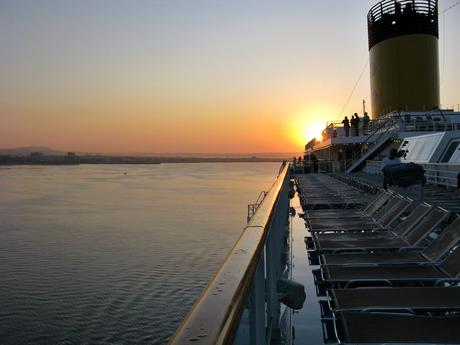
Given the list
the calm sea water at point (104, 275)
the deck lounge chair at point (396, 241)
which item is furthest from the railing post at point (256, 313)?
the calm sea water at point (104, 275)

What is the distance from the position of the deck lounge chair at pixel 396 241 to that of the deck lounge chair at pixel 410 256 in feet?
0.79

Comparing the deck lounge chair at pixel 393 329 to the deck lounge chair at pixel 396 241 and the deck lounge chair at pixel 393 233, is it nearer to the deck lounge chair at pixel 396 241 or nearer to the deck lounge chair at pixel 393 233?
the deck lounge chair at pixel 396 241

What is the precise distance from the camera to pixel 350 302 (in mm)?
3117

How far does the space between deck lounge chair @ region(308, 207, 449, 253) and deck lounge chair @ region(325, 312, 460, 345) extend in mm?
1938

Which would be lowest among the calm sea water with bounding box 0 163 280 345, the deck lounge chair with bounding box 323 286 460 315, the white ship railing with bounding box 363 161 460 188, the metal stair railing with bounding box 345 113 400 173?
the calm sea water with bounding box 0 163 280 345

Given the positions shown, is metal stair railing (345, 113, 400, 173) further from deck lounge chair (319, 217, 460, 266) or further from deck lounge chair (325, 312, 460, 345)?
deck lounge chair (325, 312, 460, 345)

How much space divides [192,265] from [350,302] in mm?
8875

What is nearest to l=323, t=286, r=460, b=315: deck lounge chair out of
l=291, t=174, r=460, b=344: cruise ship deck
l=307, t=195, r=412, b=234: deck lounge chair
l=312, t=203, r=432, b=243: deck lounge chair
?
l=291, t=174, r=460, b=344: cruise ship deck

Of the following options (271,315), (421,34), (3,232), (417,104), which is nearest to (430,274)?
(271,315)

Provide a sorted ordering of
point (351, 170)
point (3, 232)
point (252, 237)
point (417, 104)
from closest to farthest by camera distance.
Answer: point (252, 237) < point (3, 232) < point (351, 170) < point (417, 104)

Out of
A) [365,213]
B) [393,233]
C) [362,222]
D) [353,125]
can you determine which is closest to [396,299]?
[393,233]

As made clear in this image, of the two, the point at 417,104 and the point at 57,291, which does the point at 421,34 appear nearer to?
the point at 417,104

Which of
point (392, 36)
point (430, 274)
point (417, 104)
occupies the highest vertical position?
point (392, 36)

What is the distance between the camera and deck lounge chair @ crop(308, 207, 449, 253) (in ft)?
15.9
